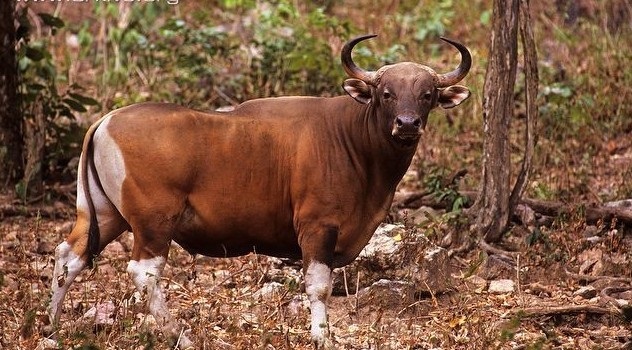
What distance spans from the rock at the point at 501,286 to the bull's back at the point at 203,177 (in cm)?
188

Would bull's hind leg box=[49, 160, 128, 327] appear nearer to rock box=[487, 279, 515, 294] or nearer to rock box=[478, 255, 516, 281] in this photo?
rock box=[487, 279, 515, 294]

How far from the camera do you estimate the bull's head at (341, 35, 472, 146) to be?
295 inches

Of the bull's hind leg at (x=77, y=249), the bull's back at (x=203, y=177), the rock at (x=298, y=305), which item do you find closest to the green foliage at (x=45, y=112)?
the bull's hind leg at (x=77, y=249)

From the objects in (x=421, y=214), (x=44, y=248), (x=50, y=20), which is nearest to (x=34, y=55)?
(x=50, y=20)

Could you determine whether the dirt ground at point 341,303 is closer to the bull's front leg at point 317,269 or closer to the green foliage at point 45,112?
the bull's front leg at point 317,269

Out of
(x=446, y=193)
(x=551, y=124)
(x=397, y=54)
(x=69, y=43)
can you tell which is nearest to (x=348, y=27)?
(x=397, y=54)

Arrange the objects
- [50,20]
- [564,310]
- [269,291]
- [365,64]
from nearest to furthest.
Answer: [564,310] < [269,291] < [50,20] < [365,64]

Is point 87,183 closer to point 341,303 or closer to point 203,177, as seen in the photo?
point 203,177

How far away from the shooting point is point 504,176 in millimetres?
9789

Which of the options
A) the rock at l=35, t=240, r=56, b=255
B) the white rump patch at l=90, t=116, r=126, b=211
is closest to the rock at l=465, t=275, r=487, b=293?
the white rump patch at l=90, t=116, r=126, b=211

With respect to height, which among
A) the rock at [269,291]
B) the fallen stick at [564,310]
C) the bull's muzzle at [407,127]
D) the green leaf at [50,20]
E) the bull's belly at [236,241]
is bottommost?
the rock at [269,291]

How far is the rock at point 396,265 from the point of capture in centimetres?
871

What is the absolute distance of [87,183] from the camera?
7.67m

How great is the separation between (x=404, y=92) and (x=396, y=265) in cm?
165
